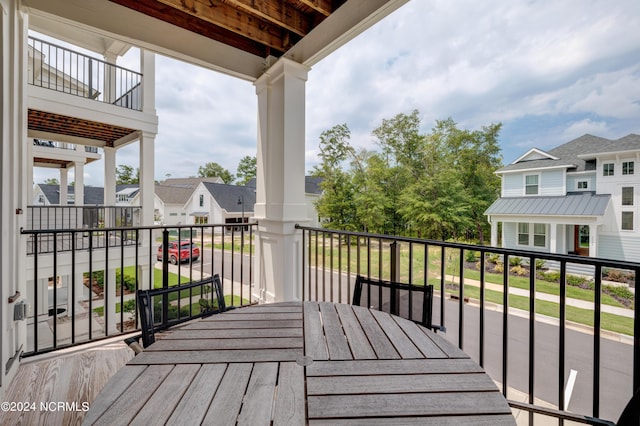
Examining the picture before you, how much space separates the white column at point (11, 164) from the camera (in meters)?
1.73

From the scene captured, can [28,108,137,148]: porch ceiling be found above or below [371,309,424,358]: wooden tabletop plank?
above

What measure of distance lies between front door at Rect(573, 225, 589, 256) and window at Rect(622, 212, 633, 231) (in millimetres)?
487

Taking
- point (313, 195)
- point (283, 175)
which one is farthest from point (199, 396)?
point (313, 195)

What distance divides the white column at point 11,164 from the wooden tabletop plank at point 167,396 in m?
1.72

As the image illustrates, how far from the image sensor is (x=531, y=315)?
1374 mm

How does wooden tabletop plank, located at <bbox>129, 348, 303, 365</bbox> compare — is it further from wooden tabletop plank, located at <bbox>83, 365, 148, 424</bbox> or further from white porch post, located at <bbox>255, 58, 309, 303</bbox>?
white porch post, located at <bbox>255, 58, 309, 303</bbox>

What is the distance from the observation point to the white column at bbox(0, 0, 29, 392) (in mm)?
1731

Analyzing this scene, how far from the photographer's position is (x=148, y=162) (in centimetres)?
623

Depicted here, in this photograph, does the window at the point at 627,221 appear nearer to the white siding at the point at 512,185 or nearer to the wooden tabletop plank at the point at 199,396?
the white siding at the point at 512,185

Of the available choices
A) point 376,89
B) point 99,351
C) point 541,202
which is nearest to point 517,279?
point 541,202

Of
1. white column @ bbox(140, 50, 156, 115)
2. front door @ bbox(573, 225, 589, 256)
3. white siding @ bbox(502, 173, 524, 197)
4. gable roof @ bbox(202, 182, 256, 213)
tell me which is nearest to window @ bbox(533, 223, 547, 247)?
front door @ bbox(573, 225, 589, 256)

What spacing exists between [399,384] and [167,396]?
0.60 meters

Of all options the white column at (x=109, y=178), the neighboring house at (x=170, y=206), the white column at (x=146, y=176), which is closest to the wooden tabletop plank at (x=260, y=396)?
the white column at (x=146, y=176)

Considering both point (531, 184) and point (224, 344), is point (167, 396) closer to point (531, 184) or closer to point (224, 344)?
point (224, 344)
